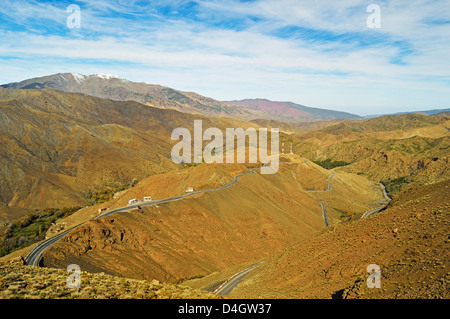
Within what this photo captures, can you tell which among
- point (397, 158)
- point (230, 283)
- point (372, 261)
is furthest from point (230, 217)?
point (397, 158)

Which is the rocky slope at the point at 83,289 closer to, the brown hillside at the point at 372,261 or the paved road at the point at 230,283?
the brown hillside at the point at 372,261

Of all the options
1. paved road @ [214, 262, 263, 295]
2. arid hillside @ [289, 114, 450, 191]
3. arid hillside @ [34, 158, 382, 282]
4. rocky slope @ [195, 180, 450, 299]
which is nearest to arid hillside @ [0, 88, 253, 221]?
arid hillside @ [34, 158, 382, 282]

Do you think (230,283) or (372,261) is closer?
(372,261)

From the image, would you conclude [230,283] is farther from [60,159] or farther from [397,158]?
[397,158]

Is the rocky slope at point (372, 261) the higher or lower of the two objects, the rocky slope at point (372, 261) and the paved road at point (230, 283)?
the higher

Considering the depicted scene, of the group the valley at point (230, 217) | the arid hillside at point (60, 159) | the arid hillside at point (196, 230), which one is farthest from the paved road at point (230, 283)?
the arid hillside at point (60, 159)

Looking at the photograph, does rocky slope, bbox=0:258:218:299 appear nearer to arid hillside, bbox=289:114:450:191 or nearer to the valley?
the valley

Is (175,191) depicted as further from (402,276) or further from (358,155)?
(358,155)

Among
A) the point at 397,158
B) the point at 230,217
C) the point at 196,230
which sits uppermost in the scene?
the point at 397,158

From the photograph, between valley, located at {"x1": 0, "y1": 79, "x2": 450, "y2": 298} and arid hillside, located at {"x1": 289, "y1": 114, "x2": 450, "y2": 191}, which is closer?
valley, located at {"x1": 0, "y1": 79, "x2": 450, "y2": 298}

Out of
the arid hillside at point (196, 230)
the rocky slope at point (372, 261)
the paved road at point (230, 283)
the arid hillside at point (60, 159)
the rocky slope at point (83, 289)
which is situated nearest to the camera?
the rocky slope at point (83, 289)

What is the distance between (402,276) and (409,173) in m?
134

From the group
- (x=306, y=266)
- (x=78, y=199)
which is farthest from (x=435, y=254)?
(x=78, y=199)

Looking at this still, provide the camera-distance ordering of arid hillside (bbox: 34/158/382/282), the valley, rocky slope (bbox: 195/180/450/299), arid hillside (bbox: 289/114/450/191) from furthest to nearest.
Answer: arid hillside (bbox: 289/114/450/191)
arid hillside (bbox: 34/158/382/282)
the valley
rocky slope (bbox: 195/180/450/299)
